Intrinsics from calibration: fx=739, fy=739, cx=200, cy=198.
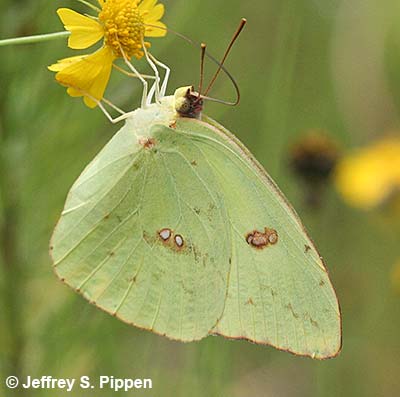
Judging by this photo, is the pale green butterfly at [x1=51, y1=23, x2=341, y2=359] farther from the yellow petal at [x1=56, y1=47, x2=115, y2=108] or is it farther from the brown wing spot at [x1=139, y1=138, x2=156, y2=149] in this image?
the yellow petal at [x1=56, y1=47, x2=115, y2=108]

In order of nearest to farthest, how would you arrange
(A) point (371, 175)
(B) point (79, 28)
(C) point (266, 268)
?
(B) point (79, 28) → (C) point (266, 268) → (A) point (371, 175)

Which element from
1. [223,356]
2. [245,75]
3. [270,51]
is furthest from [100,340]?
[270,51]

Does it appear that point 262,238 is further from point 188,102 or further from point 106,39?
point 106,39

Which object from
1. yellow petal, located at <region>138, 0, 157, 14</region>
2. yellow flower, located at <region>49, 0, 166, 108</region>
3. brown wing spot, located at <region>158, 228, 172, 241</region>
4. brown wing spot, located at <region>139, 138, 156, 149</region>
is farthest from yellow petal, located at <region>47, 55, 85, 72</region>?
brown wing spot, located at <region>158, 228, 172, 241</region>

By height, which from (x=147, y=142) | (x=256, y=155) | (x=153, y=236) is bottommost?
(x=256, y=155)

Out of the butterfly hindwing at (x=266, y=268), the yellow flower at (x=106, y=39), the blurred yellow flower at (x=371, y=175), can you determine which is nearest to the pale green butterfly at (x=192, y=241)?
the butterfly hindwing at (x=266, y=268)

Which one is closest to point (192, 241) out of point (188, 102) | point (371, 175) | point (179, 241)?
point (179, 241)
